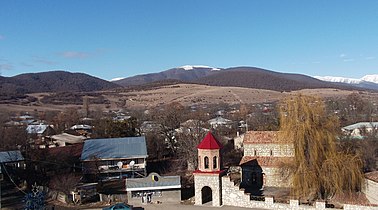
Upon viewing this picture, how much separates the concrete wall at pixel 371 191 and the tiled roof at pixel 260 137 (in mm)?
8549

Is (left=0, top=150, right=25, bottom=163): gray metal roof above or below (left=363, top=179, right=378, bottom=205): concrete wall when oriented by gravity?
above

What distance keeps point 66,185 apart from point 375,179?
75.2ft

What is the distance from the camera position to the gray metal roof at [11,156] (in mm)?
39372

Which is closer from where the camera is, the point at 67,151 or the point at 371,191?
the point at 371,191

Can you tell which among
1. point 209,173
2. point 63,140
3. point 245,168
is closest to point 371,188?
point 245,168

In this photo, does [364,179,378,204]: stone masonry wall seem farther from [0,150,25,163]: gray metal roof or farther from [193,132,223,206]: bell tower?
[0,150,25,163]: gray metal roof

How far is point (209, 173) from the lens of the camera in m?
28.3

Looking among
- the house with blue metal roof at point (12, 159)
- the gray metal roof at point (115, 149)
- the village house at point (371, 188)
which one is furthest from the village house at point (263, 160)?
the house with blue metal roof at point (12, 159)

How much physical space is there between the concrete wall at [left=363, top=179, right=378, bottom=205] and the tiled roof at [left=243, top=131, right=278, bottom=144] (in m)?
8.55

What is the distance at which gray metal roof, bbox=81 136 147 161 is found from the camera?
39.5 meters

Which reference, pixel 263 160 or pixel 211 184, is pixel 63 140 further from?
pixel 211 184

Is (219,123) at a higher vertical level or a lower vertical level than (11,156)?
higher

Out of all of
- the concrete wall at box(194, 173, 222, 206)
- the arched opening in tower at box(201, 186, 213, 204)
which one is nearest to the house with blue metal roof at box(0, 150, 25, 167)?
the arched opening in tower at box(201, 186, 213, 204)

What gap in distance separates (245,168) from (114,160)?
1355cm
